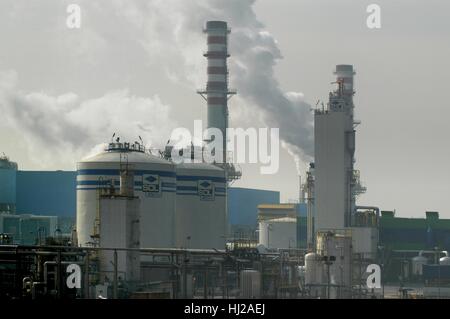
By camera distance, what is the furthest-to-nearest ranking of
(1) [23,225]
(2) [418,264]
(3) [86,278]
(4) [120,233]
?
(2) [418,264]
(1) [23,225]
(4) [120,233]
(3) [86,278]

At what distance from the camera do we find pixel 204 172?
88.2 meters

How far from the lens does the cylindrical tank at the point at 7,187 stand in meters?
110

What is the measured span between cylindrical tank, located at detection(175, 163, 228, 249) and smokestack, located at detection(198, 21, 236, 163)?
23477mm

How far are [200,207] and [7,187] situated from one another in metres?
29.2

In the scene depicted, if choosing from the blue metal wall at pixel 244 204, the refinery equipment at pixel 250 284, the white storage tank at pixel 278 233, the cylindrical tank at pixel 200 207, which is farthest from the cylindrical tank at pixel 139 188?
the blue metal wall at pixel 244 204

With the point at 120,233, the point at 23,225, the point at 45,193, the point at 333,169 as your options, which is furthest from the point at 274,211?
the point at 120,233

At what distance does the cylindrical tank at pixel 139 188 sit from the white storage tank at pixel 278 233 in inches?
1182

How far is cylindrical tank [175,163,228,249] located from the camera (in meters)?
85.1

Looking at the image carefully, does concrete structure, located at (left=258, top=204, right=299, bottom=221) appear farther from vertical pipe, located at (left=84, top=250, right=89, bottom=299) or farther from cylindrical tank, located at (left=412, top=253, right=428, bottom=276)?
vertical pipe, located at (left=84, top=250, right=89, bottom=299)

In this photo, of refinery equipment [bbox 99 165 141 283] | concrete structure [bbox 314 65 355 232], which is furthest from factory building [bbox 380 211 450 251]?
refinery equipment [bbox 99 165 141 283]

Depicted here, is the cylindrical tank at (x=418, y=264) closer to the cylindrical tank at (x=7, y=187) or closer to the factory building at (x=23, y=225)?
the factory building at (x=23, y=225)

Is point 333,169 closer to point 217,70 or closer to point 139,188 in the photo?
point 139,188

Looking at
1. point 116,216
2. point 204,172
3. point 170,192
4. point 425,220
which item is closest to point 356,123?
point 425,220

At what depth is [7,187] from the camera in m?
111
